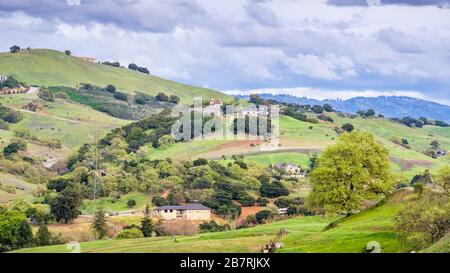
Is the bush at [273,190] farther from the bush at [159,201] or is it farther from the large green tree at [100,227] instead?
the large green tree at [100,227]

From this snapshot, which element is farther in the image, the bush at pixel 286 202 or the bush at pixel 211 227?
the bush at pixel 286 202

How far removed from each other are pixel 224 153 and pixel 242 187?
3815cm

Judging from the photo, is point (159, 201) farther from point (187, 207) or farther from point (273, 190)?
point (273, 190)

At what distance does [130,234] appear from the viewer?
98062 mm

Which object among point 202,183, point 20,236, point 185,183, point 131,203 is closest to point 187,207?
point 131,203

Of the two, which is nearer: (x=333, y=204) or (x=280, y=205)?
(x=333, y=204)

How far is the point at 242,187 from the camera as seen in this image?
156 meters

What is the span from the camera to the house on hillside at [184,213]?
128 metres

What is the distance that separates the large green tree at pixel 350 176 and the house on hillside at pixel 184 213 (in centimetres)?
5044

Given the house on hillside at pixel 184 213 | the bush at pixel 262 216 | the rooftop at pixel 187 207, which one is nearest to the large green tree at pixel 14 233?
the house on hillside at pixel 184 213

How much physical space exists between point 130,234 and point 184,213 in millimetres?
32402
